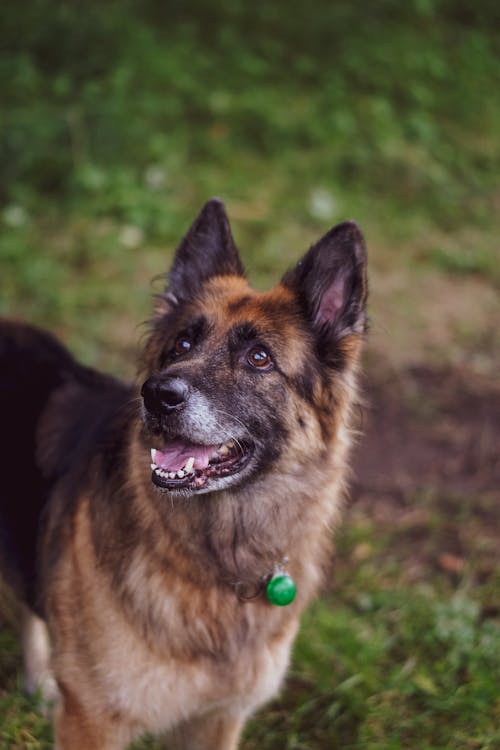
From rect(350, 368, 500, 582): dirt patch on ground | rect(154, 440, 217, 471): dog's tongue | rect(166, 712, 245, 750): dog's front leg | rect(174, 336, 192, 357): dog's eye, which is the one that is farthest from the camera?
rect(350, 368, 500, 582): dirt patch on ground

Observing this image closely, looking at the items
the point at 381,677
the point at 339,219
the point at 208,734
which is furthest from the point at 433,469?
the point at 339,219

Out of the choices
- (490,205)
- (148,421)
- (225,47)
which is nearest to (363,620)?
(148,421)

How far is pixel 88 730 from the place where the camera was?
2592 mm

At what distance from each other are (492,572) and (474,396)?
5.28 ft

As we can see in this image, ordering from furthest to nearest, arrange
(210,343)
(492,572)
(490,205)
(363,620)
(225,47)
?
(225,47), (490,205), (492,572), (363,620), (210,343)

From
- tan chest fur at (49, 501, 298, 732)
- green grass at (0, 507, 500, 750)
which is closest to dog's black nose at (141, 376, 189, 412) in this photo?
tan chest fur at (49, 501, 298, 732)

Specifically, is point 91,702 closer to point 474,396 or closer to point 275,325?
point 275,325

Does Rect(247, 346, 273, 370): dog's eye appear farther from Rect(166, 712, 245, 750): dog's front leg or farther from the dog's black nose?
Rect(166, 712, 245, 750): dog's front leg

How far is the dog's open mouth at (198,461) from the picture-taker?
248 cm

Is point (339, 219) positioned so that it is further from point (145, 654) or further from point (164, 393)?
point (145, 654)

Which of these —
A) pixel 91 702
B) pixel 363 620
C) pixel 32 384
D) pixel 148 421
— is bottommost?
pixel 363 620

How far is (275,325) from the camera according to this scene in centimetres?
275

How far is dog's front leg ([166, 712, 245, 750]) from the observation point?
2.96 meters

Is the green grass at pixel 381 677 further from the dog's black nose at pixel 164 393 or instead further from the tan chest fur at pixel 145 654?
the dog's black nose at pixel 164 393
